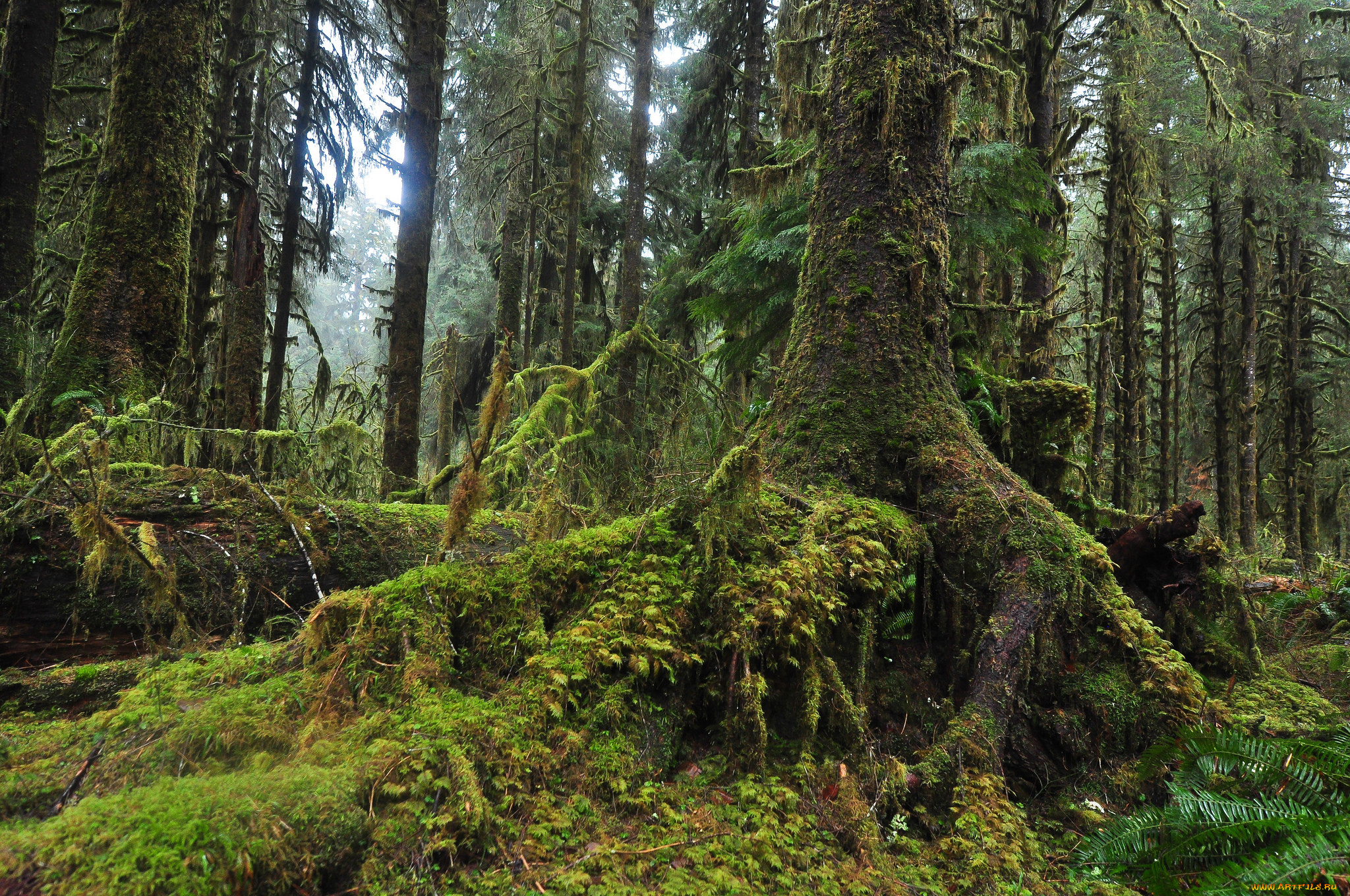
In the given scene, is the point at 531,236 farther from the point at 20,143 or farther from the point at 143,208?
the point at 143,208

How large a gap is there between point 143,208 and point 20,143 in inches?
80.2

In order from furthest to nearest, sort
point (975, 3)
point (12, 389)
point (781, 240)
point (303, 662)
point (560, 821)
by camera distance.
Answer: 1. point (975, 3)
2. point (781, 240)
3. point (12, 389)
4. point (303, 662)
5. point (560, 821)

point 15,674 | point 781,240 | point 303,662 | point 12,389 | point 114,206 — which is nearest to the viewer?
point 303,662

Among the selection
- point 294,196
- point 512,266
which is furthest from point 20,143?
point 512,266

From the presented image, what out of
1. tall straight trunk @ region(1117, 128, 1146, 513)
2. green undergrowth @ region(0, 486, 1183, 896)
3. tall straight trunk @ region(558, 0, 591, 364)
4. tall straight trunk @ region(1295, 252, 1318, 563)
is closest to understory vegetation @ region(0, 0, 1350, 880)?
green undergrowth @ region(0, 486, 1183, 896)

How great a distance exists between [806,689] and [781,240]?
5331mm

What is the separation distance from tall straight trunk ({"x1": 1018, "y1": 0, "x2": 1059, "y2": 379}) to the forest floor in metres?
6.10

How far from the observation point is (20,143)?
5.66m

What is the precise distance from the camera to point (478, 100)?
1484 cm

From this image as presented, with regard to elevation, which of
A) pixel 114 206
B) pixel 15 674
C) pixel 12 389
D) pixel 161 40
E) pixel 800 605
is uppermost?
pixel 161 40

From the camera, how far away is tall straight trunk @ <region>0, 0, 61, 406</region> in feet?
18.4

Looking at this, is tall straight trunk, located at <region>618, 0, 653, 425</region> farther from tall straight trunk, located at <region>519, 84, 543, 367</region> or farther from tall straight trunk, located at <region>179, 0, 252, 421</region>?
tall straight trunk, located at <region>179, 0, 252, 421</region>

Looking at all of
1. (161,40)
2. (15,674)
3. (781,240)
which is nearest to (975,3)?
(781,240)

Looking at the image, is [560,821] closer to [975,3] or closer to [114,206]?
[114,206]
